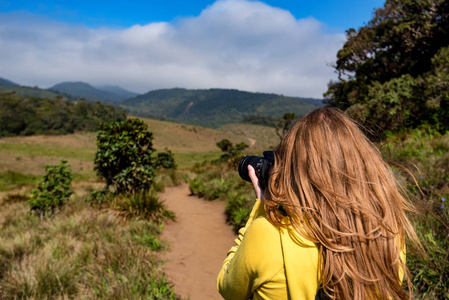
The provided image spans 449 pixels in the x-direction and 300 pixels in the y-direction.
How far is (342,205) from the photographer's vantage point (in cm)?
105

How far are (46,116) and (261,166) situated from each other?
288 ft

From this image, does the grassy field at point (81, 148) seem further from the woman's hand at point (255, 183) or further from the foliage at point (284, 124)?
the woman's hand at point (255, 183)

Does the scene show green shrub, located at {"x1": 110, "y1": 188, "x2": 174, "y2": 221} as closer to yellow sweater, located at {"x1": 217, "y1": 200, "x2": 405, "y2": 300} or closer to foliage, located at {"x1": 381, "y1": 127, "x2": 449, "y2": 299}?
foliage, located at {"x1": 381, "y1": 127, "x2": 449, "y2": 299}

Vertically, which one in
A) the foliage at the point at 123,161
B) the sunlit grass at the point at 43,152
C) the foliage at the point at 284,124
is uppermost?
the foliage at the point at 284,124

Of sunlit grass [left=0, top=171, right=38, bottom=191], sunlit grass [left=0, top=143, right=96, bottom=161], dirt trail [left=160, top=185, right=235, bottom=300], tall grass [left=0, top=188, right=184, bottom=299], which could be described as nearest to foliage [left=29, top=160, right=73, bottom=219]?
tall grass [left=0, top=188, right=184, bottom=299]

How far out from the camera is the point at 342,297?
3.48 ft

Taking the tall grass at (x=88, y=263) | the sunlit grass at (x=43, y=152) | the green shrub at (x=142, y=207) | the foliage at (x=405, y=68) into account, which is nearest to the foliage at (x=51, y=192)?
the tall grass at (x=88, y=263)

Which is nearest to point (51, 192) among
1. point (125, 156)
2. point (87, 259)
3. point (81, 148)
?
point (125, 156)

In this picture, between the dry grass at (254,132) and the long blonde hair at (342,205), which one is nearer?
the long blonde hair at (342,205)

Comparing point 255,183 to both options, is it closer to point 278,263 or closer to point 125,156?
point 278,263

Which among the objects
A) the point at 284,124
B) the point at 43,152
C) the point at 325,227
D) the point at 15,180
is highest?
the point at 284,124

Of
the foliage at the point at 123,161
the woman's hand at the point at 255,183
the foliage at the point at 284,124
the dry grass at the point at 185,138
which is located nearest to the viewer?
the woman's hand at the point at 255,183

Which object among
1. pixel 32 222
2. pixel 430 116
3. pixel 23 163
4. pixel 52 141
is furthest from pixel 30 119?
pixel 430 116

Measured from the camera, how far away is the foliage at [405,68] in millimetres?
7102
